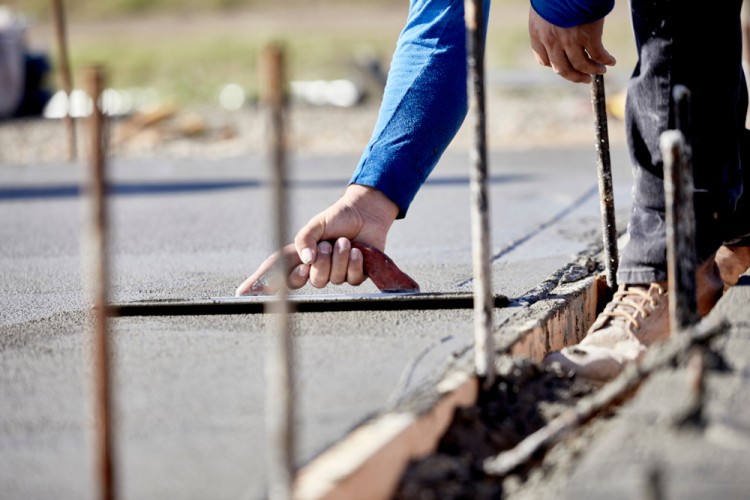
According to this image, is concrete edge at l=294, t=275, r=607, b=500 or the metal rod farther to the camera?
the metal rod

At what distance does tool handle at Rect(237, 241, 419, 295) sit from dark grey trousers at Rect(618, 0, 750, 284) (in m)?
0.60

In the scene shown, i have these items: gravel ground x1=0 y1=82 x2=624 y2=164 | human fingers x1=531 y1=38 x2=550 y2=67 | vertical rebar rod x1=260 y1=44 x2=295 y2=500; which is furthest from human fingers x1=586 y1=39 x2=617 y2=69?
gravel ground x1=0 y1=82 x2=624 y2=164

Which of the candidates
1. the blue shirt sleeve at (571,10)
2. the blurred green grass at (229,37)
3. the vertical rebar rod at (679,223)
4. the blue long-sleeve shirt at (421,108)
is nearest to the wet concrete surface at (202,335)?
the blue long-sleeve shirt at (421,108)

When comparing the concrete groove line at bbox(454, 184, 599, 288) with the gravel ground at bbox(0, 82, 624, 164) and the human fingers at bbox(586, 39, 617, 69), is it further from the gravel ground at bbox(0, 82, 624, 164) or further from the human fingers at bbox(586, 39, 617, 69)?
the gravel ground at bbox(0, 82, 624, 164)

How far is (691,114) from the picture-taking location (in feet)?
9.38

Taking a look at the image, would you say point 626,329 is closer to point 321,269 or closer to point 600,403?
point 600,403

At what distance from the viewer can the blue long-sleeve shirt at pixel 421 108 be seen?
338 centimetres

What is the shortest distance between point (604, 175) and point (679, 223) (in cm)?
113

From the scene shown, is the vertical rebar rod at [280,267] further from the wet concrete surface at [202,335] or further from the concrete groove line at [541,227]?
the concrete groove line at [541,227]

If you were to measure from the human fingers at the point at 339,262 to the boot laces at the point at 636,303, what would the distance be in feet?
2.34

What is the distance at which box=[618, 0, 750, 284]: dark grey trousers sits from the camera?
9.16 ft

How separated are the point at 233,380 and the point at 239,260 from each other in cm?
184

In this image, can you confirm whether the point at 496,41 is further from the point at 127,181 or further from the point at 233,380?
the point at 233,380

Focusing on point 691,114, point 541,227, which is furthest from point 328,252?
point 541,227
